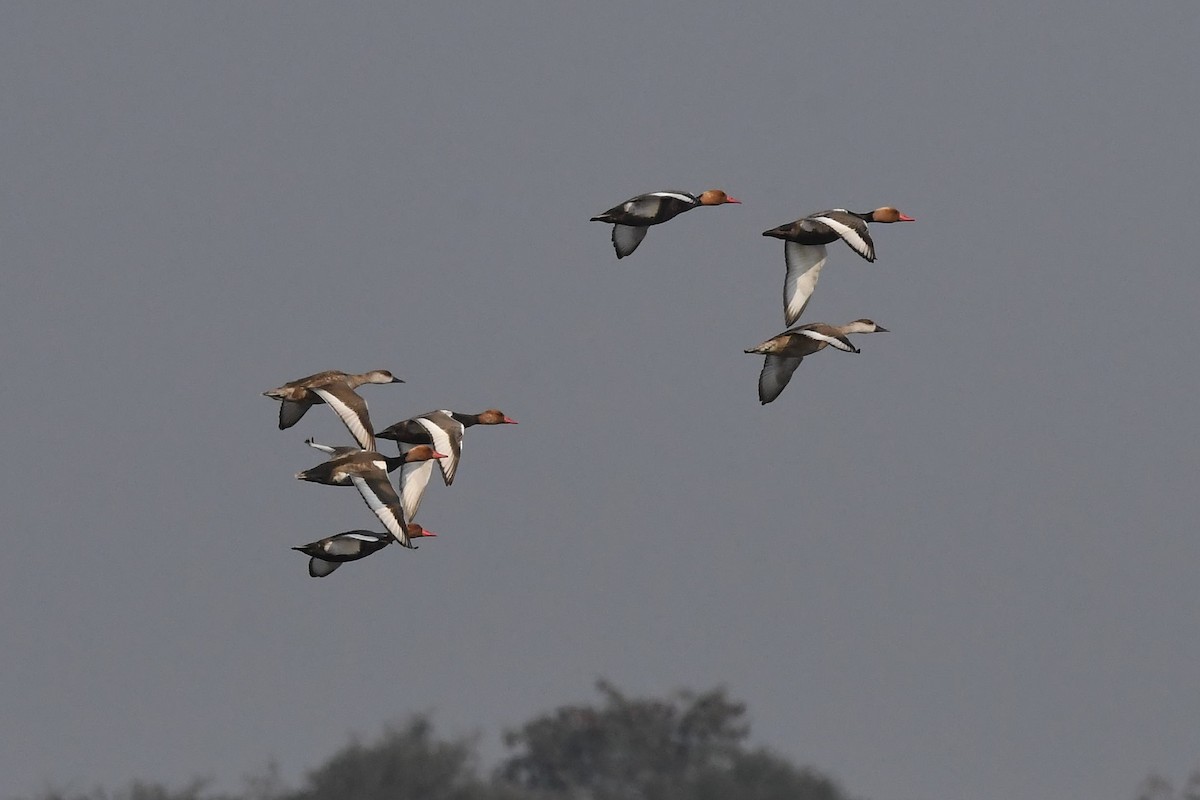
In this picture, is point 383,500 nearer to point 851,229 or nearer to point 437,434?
point 437,434

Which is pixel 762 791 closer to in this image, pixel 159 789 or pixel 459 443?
pixel 159 789

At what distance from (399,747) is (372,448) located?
53780mm

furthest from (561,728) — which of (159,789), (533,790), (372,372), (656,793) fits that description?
(372,372)

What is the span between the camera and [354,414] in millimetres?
29672

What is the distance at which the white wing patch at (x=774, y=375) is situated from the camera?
31.5m

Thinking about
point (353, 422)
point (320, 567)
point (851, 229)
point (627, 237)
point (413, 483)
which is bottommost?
point (320, 567)

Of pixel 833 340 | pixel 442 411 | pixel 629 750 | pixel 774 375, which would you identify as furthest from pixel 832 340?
pixel 629 750

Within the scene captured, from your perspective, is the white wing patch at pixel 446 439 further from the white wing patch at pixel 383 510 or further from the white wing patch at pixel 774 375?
the white wing patch at pixel 774 375

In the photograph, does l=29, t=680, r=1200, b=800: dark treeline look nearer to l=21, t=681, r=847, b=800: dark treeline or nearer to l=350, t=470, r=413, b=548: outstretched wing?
l=21, t=681, r=847, b=800: dark treeline

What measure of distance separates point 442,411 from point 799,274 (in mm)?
5130

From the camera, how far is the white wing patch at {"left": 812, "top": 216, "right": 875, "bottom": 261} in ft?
96.6

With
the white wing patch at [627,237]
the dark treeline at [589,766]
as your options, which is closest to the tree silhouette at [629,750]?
the dark treeline at [589,766]

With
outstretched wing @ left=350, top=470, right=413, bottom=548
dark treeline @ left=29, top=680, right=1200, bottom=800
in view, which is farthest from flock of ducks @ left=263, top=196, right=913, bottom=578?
dark treeline @ left=29, top=680, right=1200, bottom=800

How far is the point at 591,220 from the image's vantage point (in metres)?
30.7
